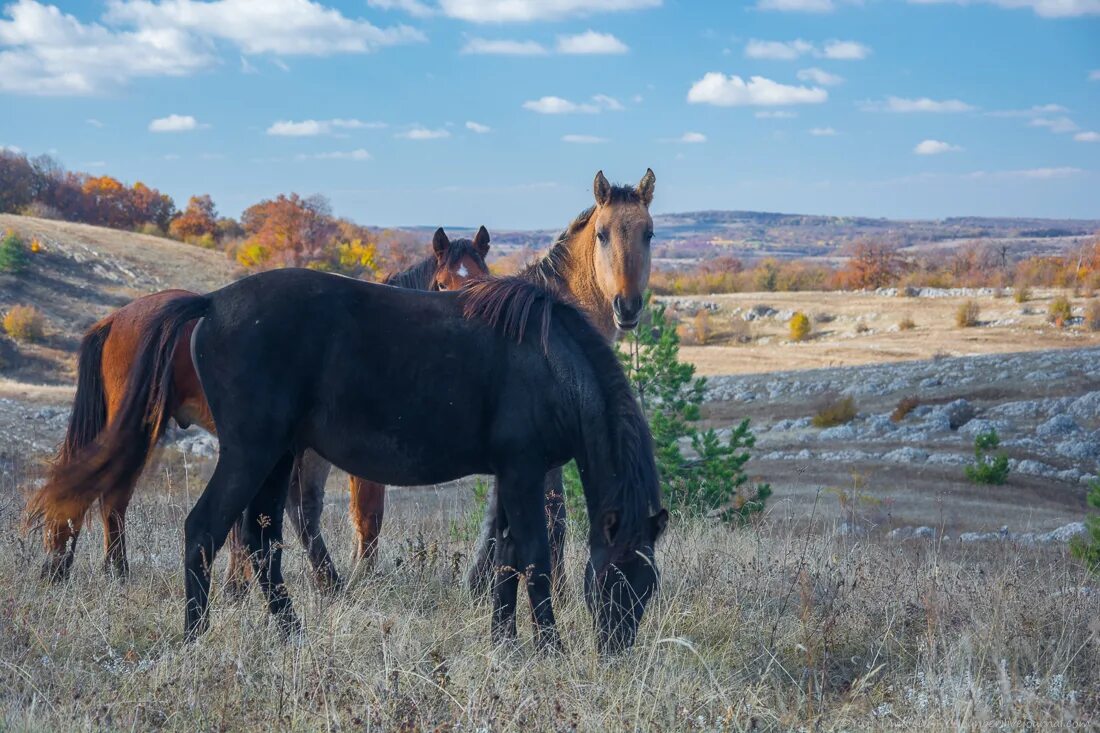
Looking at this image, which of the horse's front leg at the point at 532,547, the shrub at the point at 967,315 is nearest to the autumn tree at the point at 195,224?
the shrub at the point at 967,315

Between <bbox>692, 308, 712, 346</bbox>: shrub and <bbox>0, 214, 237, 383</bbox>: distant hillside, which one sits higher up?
<bbox>0, 214, 237, 383</bbox>: distant hillside

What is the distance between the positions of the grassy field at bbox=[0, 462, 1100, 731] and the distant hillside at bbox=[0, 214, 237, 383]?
29412mm

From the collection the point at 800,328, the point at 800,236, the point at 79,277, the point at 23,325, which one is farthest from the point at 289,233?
the point at 800,236

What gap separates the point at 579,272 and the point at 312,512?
257cm

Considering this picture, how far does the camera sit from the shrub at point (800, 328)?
1841 inches

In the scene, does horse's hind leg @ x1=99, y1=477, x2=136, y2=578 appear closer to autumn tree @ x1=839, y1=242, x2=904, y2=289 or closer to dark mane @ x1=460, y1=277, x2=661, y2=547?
dark mane @ x1=460, y1=277, x2=661, y2=547

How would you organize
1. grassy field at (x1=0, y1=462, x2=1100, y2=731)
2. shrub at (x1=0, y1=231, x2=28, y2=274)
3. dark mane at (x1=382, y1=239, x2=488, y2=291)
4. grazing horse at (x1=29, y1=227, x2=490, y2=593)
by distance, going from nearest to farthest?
1. grassy field at (x1=0, y1=462, x2=1100, y2=731)
2. grazing horse at (x1=29, y1=227, x2=490, y2=593)
3. dark mane at (x1=382, y1=239, x2=488, y2=291)
4. shrub at (x1=0, y1=231, x2=28, y2=274)

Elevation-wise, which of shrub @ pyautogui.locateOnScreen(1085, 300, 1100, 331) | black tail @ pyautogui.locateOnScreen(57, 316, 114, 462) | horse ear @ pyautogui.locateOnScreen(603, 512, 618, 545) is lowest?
shrub @ pyautogui.locateOnScreen(1085, 300, 1100, 331)

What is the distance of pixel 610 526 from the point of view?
4762 mm

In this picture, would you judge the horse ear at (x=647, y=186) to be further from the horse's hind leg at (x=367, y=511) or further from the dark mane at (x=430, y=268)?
the horse's hind leg at (x=367, y=511)

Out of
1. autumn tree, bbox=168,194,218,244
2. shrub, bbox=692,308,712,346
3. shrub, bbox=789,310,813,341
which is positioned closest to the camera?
shrub, bbox=789,310,813,341

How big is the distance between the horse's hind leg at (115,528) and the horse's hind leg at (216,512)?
4.24ft

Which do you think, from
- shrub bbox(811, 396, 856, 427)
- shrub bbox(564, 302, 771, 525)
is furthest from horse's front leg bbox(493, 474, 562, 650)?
shrub bbox(811, 396, 856, 427)

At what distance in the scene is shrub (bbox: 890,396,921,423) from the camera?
79.2 feet
